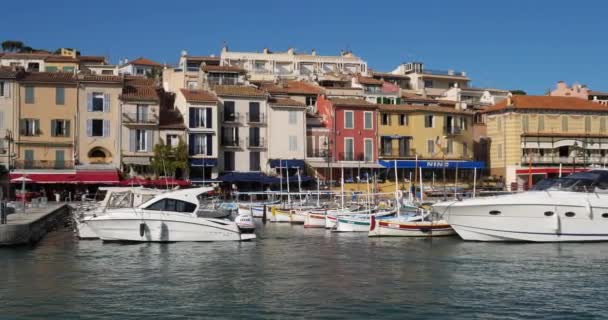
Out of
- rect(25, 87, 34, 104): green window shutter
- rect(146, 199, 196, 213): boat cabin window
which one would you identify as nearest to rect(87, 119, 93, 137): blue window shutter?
rect(25, 87, 34, 104): green window shutter

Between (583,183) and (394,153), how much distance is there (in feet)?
128

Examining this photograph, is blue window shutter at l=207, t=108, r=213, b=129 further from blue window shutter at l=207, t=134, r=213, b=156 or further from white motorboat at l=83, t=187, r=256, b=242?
white motorboat at l=83, t=187, r=256, b=242

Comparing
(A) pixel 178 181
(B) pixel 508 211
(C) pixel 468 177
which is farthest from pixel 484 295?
(C) pixel 468 177

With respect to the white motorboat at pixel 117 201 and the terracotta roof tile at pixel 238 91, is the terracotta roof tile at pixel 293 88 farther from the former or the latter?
the white motorboat at pixel 117 201

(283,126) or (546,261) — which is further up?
(283,126)

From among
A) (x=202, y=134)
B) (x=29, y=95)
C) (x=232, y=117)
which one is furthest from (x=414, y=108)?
(x=29, y=95)

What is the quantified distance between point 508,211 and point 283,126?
1478 inches

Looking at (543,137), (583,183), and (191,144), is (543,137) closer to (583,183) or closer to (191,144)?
(191,144)

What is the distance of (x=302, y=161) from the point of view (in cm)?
7181

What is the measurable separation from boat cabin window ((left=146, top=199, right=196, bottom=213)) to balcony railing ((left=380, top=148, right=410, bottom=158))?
1610 inches

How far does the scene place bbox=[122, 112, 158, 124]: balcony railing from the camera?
66.6m

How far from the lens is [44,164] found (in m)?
64.3

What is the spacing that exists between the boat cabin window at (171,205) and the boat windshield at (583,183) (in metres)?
17.1

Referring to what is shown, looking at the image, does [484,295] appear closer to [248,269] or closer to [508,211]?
[248,269]
